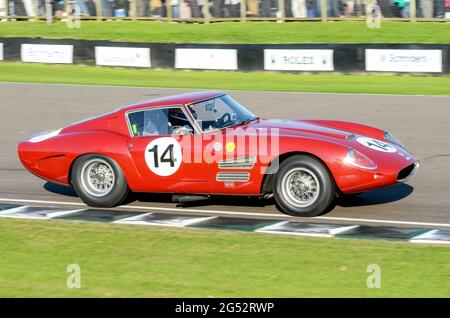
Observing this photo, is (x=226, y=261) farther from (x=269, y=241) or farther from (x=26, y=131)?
(x=26, y=131)

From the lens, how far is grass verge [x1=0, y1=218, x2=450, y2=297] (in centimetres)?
664

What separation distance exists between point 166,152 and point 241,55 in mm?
16906

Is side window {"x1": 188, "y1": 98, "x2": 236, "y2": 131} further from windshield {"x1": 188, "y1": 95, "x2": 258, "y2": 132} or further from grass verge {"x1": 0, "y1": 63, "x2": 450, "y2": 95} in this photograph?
grass verge {"x1": 0, "y1": 63, "x2": 450, "y2": 95}

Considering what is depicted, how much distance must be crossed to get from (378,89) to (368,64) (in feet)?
8.51

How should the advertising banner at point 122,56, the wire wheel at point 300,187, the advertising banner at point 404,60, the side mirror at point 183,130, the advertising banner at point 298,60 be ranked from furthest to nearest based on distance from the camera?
the advertising banner at point 122,56, the advertising banner at point 298,60, the advertising banner at point 404,60, the side mirror at point 183,130, the wire wheel at point 300,187

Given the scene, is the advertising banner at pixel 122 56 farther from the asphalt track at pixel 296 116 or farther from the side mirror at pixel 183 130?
the side mirror at pixel 183 130

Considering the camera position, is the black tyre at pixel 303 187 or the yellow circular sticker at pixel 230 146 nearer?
the black tyre at pixel 303 187

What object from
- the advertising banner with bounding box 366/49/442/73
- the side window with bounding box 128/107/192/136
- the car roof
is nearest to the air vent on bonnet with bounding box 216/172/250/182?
the side window with bounding box 128/107/192/136

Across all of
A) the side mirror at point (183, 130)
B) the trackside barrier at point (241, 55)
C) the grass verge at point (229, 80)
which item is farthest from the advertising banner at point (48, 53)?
the side mirror at point (183, 130)

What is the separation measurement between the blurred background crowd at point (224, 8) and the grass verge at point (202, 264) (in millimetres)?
22783

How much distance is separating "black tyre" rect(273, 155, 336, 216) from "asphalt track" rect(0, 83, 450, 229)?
0.80ft

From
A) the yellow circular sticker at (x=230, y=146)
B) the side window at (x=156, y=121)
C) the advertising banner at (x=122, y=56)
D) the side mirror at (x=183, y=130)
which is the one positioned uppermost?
the advertising banner at (x=122, y=56)

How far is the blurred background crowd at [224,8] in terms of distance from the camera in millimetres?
30031

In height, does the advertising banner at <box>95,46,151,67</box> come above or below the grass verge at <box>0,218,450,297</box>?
above
